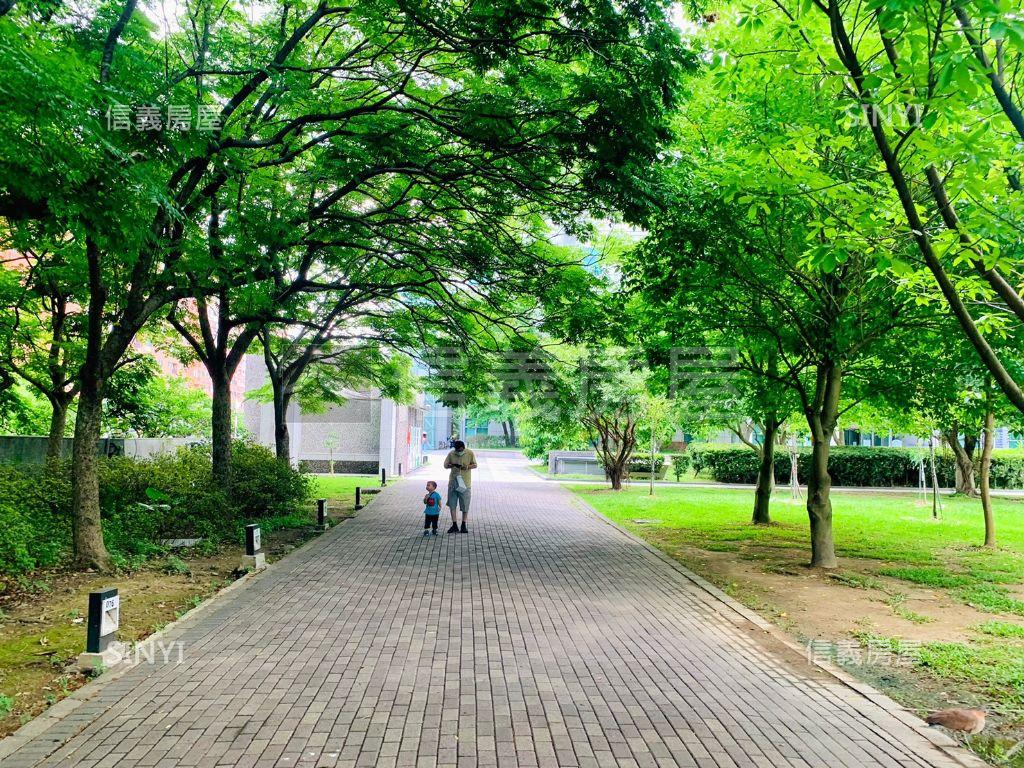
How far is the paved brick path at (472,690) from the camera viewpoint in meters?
4.06

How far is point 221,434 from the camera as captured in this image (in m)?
14.0

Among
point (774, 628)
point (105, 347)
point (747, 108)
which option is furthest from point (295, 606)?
point (747, 108)

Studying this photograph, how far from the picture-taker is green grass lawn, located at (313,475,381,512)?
1919 centimetres

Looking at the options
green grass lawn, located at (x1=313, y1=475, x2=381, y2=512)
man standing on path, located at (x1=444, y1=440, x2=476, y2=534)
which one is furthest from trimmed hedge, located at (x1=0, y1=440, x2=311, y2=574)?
man standing on path, located at (x1=444, y1=440, x2=476, y2=534)

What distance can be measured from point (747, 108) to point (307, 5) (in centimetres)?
621

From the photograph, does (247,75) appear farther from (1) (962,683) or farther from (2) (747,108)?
(1) (962,683)

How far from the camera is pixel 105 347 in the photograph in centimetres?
Answer: 911

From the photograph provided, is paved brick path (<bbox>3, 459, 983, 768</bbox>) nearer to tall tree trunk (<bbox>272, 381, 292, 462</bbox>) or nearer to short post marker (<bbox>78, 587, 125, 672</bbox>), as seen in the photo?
short post marker (<bbox>78, 587, 125, 672</bbox>)

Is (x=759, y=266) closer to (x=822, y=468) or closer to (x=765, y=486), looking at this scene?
(x=822, y=468)

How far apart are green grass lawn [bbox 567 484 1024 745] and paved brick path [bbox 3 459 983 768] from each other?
1.10 metres

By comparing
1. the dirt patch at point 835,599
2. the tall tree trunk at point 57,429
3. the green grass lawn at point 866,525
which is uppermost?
the tall tree trunk at point 57,429

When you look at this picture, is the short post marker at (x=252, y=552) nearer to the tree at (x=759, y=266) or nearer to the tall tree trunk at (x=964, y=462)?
the tree at (x=759, y=266)

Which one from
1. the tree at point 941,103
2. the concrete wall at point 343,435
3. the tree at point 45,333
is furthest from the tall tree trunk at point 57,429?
the concrete wall at point 343,435

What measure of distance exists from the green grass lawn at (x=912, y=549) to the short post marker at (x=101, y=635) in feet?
20.1
